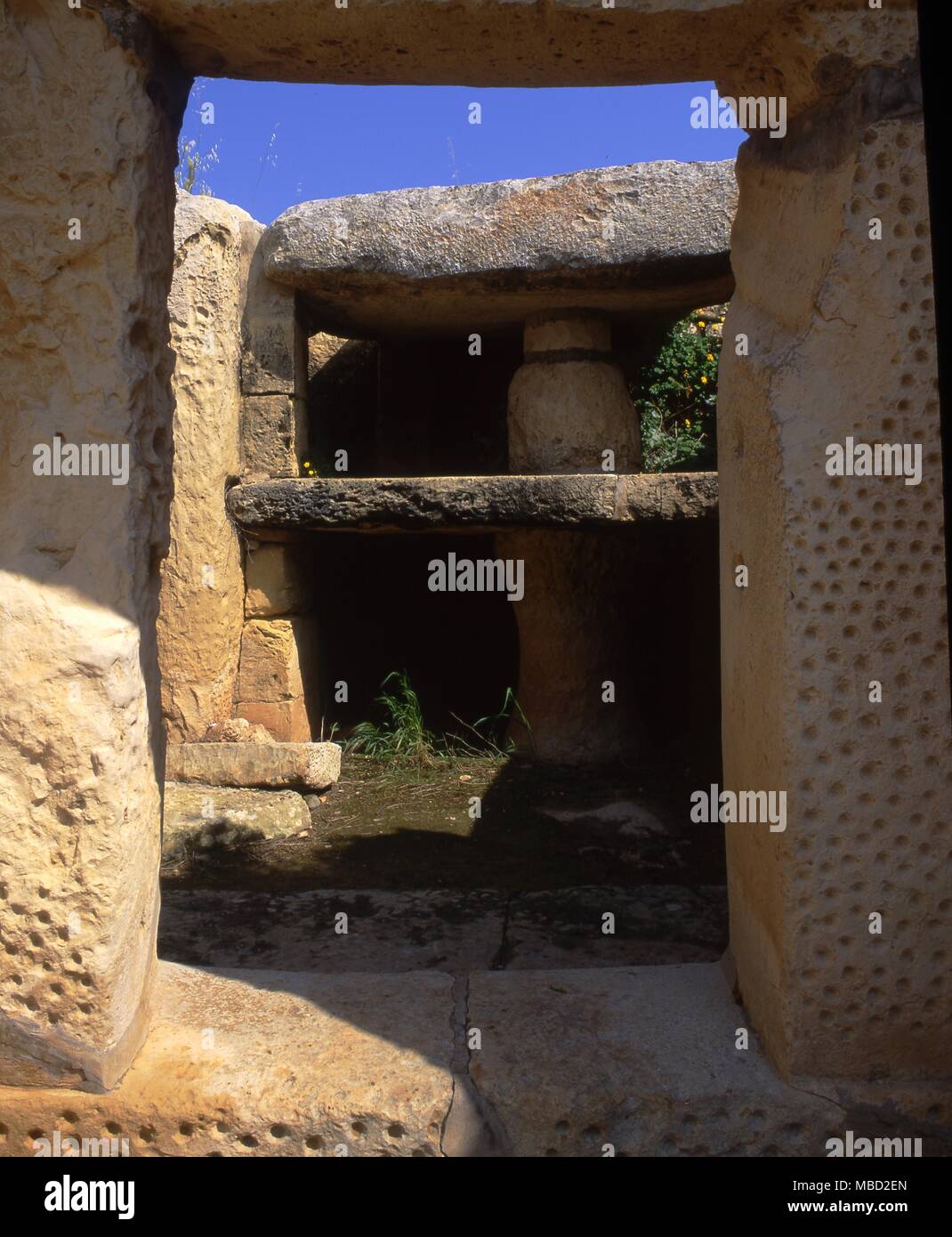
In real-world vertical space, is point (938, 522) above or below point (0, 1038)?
above

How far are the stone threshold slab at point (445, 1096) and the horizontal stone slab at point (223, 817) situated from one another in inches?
80.8

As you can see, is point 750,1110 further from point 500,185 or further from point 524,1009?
point 500,185

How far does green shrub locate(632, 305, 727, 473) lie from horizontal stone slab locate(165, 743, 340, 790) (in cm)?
271

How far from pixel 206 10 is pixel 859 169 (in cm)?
124

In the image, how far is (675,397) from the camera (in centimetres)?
619

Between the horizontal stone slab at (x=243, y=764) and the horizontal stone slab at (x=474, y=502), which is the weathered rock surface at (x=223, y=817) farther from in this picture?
the horizontal stone slab at (x=474, y=502)

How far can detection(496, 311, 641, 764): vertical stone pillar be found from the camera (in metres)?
5.25

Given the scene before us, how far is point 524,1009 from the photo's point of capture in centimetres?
223

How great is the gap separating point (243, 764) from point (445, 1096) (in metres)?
2.93

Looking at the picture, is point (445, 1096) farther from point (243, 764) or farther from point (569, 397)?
point (569, 397)

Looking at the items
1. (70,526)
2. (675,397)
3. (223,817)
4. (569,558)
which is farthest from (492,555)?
(70,526)

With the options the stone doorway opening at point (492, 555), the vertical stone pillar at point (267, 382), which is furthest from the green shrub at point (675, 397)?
the vertical stone pillar at point (267, 382)

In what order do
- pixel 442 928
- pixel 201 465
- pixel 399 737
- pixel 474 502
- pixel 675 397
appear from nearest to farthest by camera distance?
pixel 442 928, pixel 474 502, pixel 201 465, pixel 399 737, pixel 675 397

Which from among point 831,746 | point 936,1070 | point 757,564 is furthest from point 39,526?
point 936,1070
